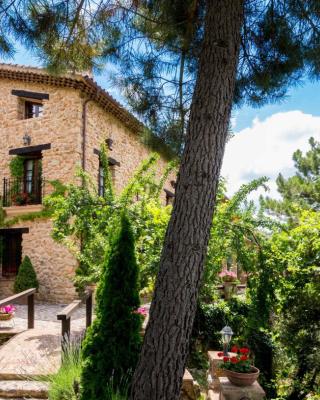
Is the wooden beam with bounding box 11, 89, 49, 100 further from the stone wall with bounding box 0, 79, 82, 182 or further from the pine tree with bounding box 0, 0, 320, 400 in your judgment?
the pine tree with bounding box 0, 0, 320, 400

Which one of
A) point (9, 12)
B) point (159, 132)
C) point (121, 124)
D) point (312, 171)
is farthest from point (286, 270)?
point (312, 171)

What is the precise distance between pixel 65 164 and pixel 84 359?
8344mm

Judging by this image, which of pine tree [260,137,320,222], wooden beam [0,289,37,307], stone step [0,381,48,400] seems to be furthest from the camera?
pine tree [260,137,320,222]

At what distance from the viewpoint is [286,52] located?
4609mm

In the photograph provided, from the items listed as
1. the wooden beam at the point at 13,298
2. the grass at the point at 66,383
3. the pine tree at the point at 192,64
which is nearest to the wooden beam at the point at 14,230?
the wooden beam at the point at 13,298

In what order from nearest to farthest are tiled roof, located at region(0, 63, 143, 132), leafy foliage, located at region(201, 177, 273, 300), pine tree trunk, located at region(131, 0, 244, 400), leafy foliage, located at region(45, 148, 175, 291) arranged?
pine tree trunk, located at region(131, 0, 244, 400) < leafy foliage, located at region(201, 177, 273, 300) < leafy foliage, located at region(45, 148, 175, 291) < tiled roof, located at region(0, 63, 143, 132)

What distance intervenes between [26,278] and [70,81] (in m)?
6.11

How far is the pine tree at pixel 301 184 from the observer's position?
64.1 ft

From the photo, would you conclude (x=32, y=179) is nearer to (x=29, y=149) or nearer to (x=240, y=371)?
(x=29, y=149)

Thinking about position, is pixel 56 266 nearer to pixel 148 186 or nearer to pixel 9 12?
pixel 148 186

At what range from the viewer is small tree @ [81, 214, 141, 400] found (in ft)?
12.8

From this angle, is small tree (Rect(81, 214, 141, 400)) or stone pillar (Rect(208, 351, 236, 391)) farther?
stone pillar (Rect(208, 351, 236, 391))

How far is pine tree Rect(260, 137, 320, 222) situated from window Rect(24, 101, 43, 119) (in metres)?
12.6

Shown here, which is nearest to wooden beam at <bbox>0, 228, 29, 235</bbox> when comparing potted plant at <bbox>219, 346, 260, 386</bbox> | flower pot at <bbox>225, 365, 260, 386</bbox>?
potted plant at <bbox>219, 346, 260, 386</bbox>
